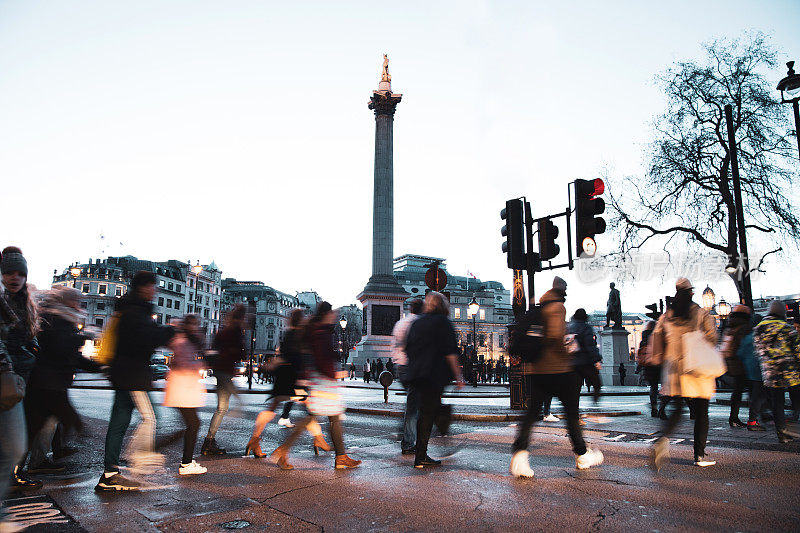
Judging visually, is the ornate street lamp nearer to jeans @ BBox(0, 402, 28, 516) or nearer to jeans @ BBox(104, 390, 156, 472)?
jeans @ BBox(104, 390, 156, 472)

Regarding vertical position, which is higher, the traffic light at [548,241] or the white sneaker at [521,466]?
the traffic light at [548,241]

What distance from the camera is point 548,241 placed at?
10.4 m

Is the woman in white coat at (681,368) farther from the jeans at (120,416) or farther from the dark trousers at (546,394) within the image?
the jeans at (120,416)

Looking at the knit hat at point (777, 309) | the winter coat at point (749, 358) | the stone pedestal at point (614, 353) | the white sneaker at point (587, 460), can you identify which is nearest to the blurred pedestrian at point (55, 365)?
the white sneaker at point (587, 460)

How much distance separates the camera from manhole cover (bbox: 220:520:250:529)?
3871mm

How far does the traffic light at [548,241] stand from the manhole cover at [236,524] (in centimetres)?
773

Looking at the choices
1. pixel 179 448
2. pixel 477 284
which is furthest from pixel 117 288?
pixel 179 448

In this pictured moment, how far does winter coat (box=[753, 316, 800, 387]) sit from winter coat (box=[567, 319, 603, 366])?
230 cm

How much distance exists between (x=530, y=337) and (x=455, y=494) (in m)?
1.71

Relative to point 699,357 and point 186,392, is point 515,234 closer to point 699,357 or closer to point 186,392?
point 699,357

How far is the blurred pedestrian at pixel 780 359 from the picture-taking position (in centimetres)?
779

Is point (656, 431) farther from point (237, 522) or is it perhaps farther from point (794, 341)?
point (237, 522)

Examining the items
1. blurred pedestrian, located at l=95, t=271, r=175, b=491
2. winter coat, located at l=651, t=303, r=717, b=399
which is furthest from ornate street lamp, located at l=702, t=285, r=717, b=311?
blurred pedestrian, located at l=95, t=271, r=175, b=491

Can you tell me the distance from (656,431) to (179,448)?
7563mm
